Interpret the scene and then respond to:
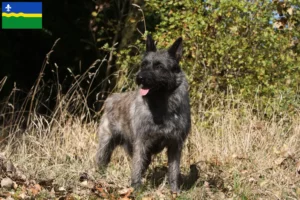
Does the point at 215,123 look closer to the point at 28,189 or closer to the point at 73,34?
the point at 28,189

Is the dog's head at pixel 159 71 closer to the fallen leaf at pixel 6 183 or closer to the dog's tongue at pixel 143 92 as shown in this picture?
the dog's tongue at pixel 143 92

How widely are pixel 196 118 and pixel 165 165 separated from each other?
5.09ft

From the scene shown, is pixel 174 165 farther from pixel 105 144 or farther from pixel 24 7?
pixel 24 7

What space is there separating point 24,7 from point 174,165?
548cm

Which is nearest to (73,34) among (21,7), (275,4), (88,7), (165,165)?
(88,7)

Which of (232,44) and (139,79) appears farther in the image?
(232,44)

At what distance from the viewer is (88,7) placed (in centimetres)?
1312

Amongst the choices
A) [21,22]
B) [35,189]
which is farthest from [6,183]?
[21,22]

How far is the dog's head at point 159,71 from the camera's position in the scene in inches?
259

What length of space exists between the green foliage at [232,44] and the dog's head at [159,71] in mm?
2503

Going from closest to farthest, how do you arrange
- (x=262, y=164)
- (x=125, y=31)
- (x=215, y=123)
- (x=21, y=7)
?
(x=262, y=164) < (x=215, y=123) < (x=21, y=7) < (x=125, y=31)

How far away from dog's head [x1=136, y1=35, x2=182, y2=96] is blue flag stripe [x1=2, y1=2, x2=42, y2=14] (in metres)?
4.76

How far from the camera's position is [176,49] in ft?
22.8

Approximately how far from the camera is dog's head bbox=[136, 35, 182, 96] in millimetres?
6578
